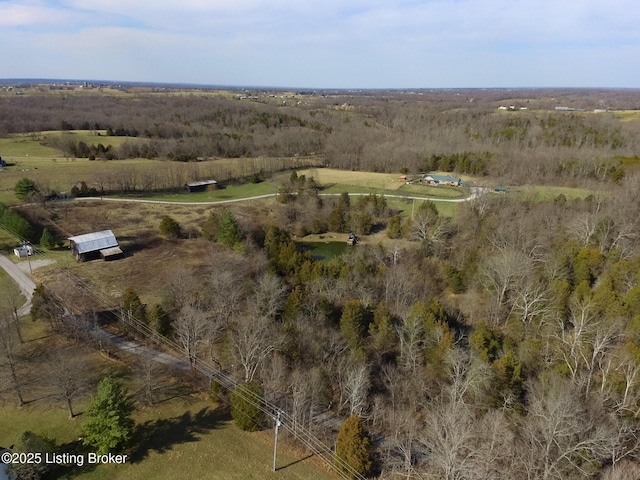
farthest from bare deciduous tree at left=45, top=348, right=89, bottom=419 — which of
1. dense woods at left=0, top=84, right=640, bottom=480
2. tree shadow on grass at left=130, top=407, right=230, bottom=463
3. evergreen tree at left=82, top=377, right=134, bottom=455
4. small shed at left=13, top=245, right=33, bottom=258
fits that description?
small shed at left=13, top=245, right=33, bottom=258

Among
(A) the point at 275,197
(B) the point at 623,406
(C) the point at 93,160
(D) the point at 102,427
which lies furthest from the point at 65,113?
(B) the point at 623,406

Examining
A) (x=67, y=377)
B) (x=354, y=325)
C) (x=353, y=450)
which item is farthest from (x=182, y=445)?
(x=354, y=325)

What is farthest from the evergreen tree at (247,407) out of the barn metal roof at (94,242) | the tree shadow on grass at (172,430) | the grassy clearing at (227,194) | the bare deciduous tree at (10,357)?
the grassy clearing at (227,194)

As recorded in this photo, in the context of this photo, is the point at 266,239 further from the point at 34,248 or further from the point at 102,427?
the point at 102,427

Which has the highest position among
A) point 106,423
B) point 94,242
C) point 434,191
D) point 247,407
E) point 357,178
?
point 357,178

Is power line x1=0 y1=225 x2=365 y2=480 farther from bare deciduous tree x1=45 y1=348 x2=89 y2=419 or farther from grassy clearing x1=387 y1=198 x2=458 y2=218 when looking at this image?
grassy clearing x1=387 y1=198 x2=458 y2=218

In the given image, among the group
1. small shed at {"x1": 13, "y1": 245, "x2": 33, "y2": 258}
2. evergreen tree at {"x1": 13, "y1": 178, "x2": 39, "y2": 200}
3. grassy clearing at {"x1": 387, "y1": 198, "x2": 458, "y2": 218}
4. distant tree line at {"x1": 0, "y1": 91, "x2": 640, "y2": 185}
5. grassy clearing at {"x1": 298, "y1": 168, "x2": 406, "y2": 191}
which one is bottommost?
small shed at {"x1": 13, "y1": 245, "x2": 33, "y2": 258}

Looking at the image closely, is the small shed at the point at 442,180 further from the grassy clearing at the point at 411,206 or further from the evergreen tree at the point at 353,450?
the evergreen tree at the point at 353,450

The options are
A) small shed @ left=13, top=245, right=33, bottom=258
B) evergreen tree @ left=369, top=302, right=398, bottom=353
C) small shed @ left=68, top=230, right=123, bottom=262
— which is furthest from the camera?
small shed @ left=68, top=230, right=123, bottom=262

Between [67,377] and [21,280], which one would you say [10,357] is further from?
[21,280]
